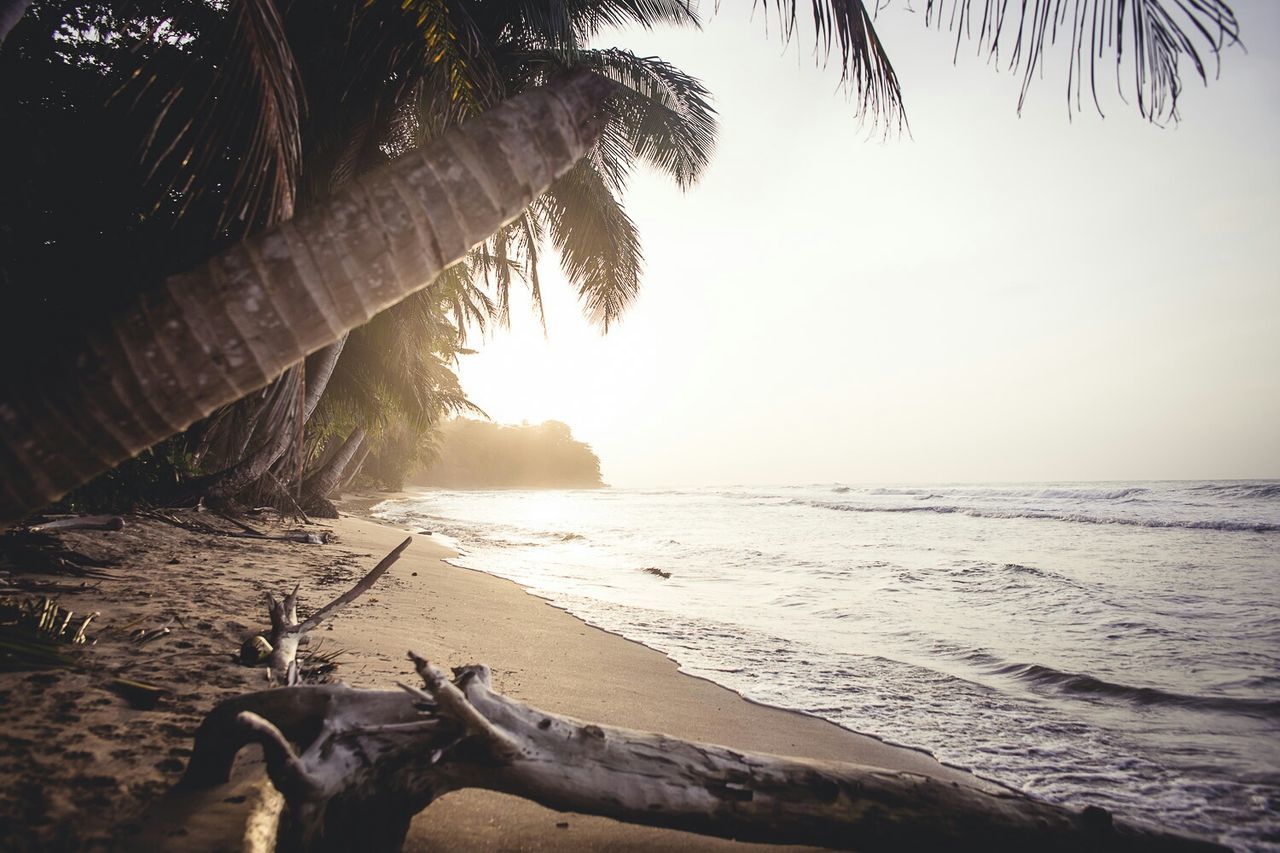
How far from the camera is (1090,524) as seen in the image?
13555 millimetres

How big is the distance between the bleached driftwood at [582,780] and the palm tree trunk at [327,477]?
39.8ft

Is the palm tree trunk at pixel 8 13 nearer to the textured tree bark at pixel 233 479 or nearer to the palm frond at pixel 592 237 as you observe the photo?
the textured tree bark at pixel 233 479

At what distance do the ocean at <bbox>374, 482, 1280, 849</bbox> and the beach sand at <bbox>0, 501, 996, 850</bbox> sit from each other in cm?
45

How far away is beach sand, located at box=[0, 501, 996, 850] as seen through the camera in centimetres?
132

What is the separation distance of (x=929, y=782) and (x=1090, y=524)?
625 inches

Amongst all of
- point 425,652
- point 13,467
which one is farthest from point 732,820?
Result: point 425,652

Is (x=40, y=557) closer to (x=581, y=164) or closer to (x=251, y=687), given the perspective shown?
(x=251, y=687)

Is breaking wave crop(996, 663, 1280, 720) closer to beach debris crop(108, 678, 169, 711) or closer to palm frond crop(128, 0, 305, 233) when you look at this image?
beach debris crop(108, 678, 169, 711)

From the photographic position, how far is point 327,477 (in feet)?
44.9

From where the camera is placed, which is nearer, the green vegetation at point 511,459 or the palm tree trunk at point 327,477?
the palm tree trunk at point 327,477

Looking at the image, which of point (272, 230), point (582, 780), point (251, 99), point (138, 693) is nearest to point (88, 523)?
point (138, 693)

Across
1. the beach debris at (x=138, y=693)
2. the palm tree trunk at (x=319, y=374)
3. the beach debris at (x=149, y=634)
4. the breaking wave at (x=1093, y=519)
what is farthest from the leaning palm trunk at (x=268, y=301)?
the breaking wave at (x=1093, y=519)

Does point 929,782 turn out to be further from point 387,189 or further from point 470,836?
point 387,189

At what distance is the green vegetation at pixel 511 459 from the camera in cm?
5478
